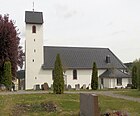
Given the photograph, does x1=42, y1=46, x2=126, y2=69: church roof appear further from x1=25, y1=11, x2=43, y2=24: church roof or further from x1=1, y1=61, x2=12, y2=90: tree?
x1=1, y1=61, x2=12, y2=90: tree

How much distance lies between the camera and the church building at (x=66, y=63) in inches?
2456

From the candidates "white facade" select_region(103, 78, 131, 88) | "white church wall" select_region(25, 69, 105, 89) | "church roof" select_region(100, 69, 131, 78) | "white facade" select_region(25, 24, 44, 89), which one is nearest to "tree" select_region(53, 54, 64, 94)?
"white church wall" select_region(25, 69, 105, 89)

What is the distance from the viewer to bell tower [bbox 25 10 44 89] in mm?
62000

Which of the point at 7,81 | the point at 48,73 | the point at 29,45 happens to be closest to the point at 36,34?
the point at 29,45

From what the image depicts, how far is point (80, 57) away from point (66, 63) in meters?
4.16

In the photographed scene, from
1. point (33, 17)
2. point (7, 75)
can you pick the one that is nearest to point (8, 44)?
point (7, 75)

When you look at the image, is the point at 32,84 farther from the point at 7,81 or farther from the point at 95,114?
the point at 95,114

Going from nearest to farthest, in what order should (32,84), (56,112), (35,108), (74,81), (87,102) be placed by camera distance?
(87,102)
(56,112)
(35,108)
(32,84)
(74,81)

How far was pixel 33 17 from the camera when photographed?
210 feet

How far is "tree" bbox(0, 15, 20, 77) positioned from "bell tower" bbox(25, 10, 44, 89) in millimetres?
16982

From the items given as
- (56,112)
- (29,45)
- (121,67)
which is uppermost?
(29,45)

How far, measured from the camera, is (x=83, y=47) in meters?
72.9

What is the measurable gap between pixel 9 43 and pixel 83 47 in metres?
31.4

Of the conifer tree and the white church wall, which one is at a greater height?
the conifer tree
